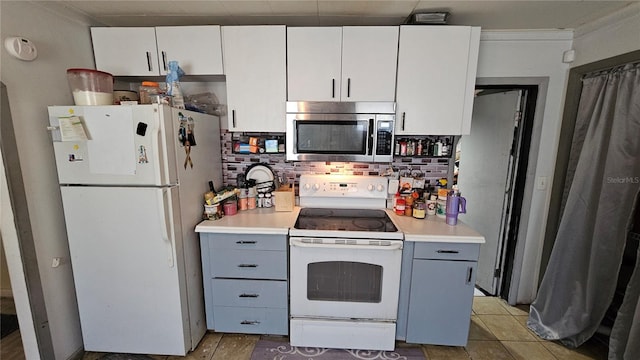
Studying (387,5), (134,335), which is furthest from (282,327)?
(387,5)

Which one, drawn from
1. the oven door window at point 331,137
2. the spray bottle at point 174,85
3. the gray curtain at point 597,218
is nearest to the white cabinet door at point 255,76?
the oven door window at point 331,137

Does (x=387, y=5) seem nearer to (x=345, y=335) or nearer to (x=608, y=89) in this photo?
(x=608, y=89)

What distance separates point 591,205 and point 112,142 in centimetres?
305

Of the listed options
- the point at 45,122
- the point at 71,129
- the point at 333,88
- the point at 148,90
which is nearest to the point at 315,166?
the point at 333,88

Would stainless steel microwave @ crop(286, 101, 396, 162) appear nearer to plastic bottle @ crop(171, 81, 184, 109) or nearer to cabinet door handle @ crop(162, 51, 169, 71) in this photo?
plastic bottle @ crop(171, 81, 184, 109)

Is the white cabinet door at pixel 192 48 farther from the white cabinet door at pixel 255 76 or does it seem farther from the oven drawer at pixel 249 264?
the oven drawer at pixel 249 264

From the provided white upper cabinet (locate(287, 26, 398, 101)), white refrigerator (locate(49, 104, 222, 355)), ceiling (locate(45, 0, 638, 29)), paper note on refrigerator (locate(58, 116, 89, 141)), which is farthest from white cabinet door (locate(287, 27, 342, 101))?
paper note on refrigerator (locate(58, 116, 89, 141))

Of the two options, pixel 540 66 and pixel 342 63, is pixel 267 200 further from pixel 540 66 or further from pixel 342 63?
pixel 540 66

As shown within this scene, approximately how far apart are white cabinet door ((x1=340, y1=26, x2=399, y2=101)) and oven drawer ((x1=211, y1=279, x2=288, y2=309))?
143 centimetres

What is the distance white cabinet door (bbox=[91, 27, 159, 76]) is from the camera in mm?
1764

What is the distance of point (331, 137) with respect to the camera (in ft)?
6.13

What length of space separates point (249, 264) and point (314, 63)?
1479 mm

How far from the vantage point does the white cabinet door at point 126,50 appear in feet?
5.79
